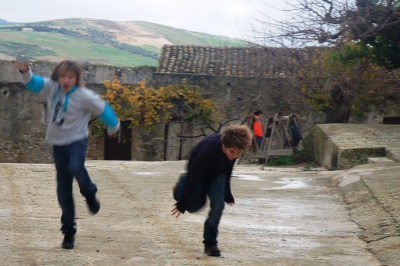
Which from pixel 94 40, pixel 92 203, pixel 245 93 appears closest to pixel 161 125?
pixel 245 93

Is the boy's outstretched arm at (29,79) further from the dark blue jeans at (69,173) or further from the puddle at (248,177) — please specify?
the puddle at (248,177)

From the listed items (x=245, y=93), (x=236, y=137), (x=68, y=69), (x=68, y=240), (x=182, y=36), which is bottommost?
(x=68, y=240)

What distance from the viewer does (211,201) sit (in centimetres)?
548

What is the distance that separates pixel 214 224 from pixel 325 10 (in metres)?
9.74

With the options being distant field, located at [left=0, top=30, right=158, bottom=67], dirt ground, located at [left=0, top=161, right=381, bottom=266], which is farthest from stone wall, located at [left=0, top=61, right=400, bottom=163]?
distant field, located at [left=0, top=30, right=158, bottom=67]

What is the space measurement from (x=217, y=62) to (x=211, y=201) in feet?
65.3

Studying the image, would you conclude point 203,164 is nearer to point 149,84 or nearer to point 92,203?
point 92,203

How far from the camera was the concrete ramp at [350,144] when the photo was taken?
39.5ft

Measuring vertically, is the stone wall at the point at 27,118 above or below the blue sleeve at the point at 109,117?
below

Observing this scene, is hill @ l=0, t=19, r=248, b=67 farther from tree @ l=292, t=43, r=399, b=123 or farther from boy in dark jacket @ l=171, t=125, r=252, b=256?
boy in dark jacket @ l=171, t=125, r=252, b=256

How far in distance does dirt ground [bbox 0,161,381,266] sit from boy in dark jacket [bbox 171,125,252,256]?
34cm

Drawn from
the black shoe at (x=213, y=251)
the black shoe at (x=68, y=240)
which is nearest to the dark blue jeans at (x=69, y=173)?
the black shoe at (x=68, y=240)

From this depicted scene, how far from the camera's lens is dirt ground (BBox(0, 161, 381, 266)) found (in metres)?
5.39

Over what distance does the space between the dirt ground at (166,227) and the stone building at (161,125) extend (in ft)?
41.8
